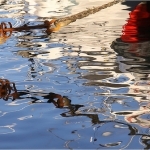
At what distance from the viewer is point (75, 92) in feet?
11.0

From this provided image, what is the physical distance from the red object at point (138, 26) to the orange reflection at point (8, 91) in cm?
193

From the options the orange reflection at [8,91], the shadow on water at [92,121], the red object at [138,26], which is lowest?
the shadow on water at [92,121]

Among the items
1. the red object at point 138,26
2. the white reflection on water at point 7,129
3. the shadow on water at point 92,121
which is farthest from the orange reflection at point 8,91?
the red object at point 138,26

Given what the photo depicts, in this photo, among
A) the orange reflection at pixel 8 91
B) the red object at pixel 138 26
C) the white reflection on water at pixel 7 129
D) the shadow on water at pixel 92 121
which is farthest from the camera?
the red object at pixel 138 26

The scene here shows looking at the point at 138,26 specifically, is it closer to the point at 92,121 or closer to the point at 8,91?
the point at 8,91

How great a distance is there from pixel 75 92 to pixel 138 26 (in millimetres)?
2299

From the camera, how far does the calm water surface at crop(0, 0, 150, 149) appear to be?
2537mm

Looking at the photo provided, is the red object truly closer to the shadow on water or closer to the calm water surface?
the calm water surface

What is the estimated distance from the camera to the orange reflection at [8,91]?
10.7ft

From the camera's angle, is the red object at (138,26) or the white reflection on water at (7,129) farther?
the red object at (138,26)

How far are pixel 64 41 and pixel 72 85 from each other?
200 centimetres

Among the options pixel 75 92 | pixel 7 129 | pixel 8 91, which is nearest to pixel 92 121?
pixel 7 129

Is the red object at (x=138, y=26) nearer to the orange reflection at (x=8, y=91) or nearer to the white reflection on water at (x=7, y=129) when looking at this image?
the orange reflection at (x=8, y=91)

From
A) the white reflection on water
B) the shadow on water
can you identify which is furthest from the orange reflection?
the white reflection on water
